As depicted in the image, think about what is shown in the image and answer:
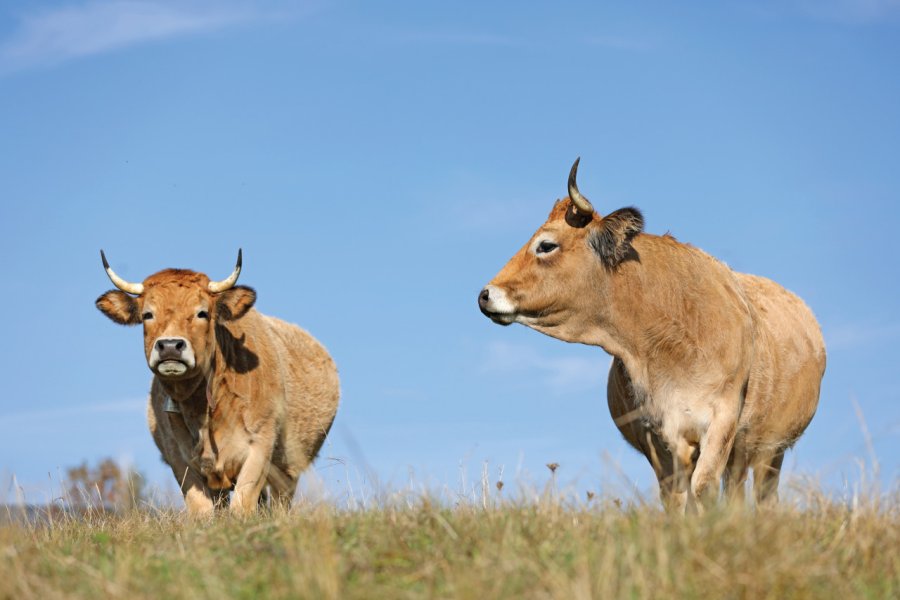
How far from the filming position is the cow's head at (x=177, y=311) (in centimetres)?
1170

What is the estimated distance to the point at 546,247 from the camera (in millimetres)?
11203

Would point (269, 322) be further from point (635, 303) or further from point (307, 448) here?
point (635, 303)

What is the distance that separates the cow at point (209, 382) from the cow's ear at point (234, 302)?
1 centimetres

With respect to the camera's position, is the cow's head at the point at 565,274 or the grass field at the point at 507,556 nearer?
the grass field at the point at 507,556

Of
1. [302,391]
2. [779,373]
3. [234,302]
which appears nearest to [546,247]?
[779,373]

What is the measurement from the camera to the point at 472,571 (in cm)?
573

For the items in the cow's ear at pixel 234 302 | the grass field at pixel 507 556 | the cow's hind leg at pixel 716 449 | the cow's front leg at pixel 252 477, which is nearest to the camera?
the grass field at pixel 507 556

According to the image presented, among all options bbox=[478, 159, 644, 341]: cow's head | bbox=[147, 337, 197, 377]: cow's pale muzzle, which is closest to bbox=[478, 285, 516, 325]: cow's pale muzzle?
bbox=[478, 159, 644, 341]: cow's head

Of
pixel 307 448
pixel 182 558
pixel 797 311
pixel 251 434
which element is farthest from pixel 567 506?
pixel 307 448

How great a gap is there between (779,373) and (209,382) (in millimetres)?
6233

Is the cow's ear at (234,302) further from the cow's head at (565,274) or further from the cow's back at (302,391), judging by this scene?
the cow's head at (565,274)

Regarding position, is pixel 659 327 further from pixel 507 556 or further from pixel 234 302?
pixel 507 556

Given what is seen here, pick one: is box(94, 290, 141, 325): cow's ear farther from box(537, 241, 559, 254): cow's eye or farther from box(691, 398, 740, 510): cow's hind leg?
box(691, 398, 740, 510): cow's hind leg

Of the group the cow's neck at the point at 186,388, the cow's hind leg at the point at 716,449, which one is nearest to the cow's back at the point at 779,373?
the cow's hind leg at the point at 716,449
